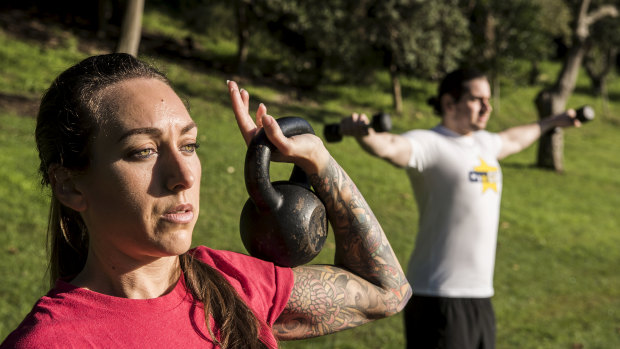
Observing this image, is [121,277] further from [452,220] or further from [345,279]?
[452,220]

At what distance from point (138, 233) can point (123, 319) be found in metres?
0.23

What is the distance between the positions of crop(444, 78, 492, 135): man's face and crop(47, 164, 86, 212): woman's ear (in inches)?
137

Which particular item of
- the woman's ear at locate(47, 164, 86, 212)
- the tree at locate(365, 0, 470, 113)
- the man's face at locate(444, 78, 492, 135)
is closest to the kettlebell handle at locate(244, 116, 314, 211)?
the woman's ear at locate(47, 164, 86, 212)

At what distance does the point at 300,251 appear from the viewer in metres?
1.99

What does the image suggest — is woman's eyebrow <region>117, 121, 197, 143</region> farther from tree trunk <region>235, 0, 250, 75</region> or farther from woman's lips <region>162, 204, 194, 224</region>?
tree trunk <region>235, 0, 250, 75</region>

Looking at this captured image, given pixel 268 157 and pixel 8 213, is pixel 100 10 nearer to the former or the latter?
pixel 8 213

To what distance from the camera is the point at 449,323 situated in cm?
420

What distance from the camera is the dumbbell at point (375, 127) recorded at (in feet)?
12.6

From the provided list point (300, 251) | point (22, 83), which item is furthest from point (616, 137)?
point (300, 251)

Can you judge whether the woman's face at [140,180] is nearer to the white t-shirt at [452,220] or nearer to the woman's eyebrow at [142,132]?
the woman's eyebrow at [142,132]

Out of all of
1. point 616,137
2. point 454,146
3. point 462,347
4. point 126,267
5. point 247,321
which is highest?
point 616,137

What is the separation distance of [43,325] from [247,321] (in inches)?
22.8

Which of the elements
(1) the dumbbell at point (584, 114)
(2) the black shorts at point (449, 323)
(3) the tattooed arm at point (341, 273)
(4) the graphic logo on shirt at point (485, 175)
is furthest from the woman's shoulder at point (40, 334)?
(1) the dumbbell at point (584, 114)

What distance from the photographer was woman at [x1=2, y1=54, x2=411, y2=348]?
1.68 m
